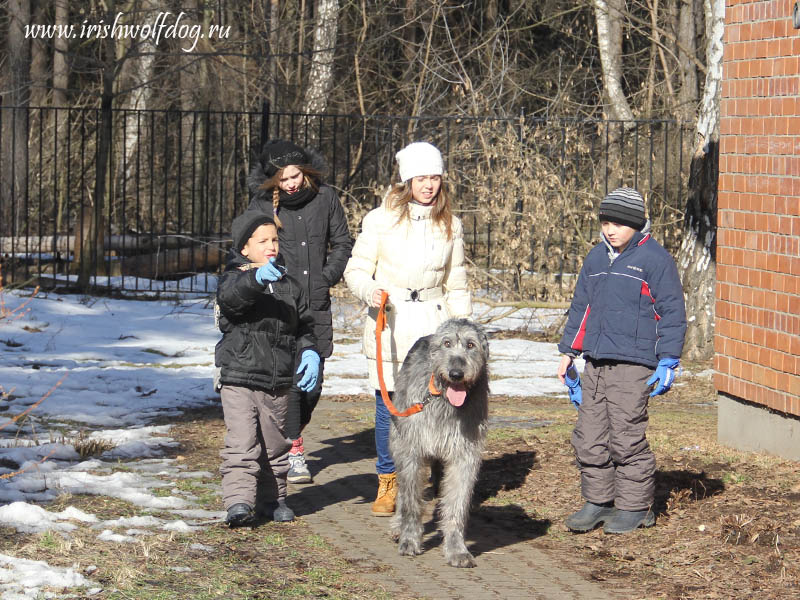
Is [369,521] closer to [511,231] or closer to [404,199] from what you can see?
[404,199]

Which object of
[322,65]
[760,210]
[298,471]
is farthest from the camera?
[322,65]

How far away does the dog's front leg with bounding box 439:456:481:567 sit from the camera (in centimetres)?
503

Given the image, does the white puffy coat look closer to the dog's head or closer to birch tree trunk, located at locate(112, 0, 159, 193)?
the dog's head

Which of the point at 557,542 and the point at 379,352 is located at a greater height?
the point at 379,352

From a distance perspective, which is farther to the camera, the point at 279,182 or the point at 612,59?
the point at 612,59

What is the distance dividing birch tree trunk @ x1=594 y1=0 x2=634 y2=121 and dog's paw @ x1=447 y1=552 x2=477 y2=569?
45.6ft

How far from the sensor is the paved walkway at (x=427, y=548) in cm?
472

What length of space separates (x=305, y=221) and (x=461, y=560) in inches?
94.3

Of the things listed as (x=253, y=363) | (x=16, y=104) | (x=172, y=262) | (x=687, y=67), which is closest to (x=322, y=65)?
(x=172, y=262)

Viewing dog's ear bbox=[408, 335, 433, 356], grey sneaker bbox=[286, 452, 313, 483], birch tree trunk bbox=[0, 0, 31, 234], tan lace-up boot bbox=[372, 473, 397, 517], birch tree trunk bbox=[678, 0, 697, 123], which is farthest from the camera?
birch tree trunk bbox=[0, 0, 31, 234]

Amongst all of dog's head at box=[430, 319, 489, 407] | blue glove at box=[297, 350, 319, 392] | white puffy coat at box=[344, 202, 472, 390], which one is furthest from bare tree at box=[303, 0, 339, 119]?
dog's head at box=[430, 319, 489, 407]

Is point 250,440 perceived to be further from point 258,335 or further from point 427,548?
point 427,548

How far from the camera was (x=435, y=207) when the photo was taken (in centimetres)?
575

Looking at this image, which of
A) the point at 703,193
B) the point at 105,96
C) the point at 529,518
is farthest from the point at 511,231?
the point at 529,518
